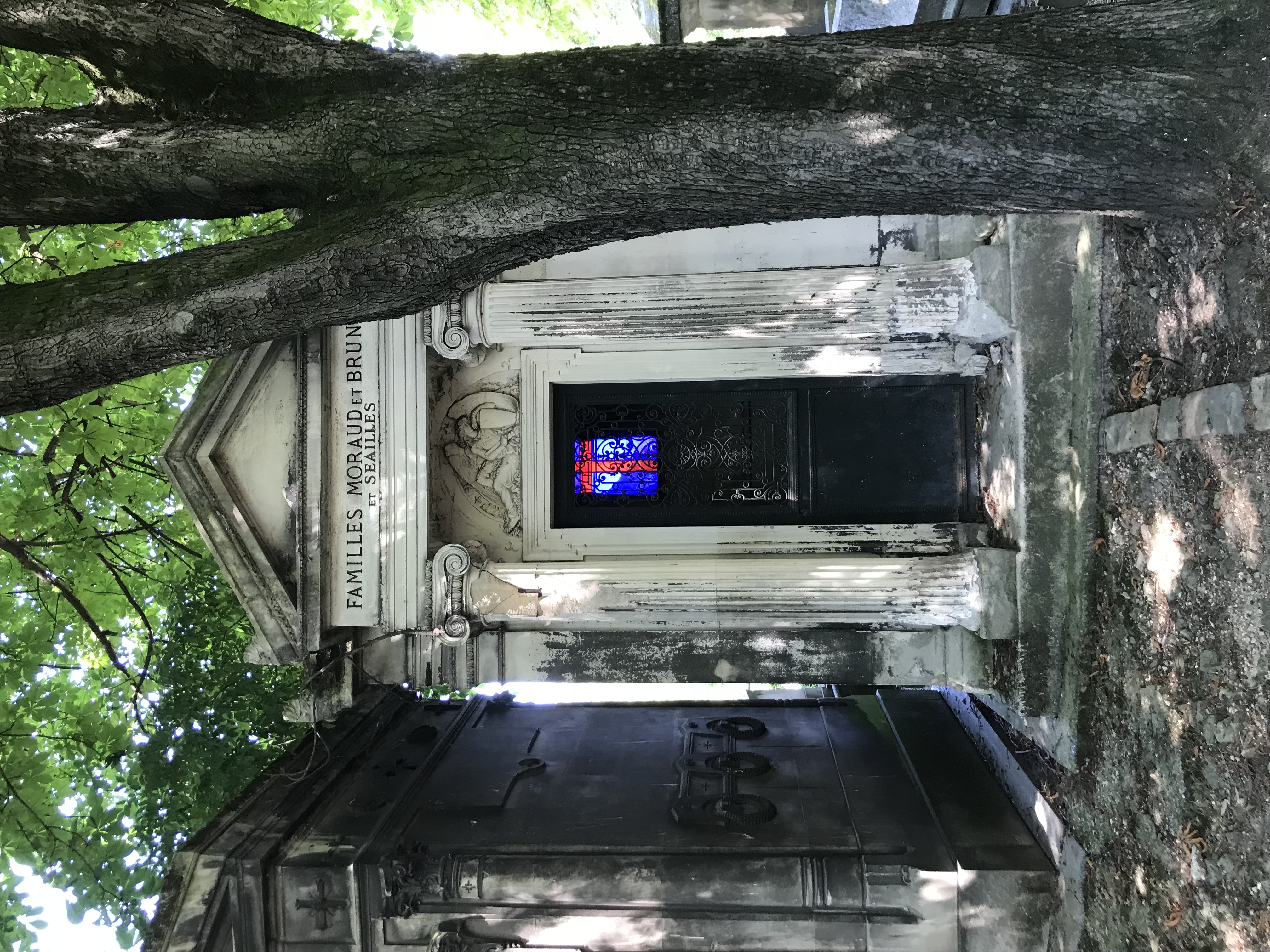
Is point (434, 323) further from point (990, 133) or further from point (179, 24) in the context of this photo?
point (990, 133)

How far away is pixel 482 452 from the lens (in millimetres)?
7488

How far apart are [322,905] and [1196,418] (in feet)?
22.6

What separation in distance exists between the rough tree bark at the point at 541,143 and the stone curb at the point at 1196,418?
1.01 metres

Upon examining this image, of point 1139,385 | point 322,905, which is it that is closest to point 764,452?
point 1139,385

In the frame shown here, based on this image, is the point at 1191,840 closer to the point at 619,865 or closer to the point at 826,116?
the point at 619,865

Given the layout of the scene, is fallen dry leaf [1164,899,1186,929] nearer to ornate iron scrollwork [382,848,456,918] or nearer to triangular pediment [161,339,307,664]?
ornate iron scrollwork [382,848,456,918]

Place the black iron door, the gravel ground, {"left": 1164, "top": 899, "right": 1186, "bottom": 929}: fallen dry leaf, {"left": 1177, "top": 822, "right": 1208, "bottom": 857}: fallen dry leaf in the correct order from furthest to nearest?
1. the black iron door
2. {"left": 1164, "top": 899, "right": 1186, "bottom": 929}: fallen dry leaf
3. {"left": 1177, "top": 822, "right": 1208, "bottom": 857}: fallen dry leaf
4. the gravel ground

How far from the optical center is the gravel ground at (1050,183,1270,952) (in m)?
4.44

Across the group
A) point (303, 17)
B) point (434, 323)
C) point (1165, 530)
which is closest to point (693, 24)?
point (303, 17)

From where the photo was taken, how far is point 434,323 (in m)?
6.92

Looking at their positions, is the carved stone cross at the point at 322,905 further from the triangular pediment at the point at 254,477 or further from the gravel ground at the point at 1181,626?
the gravel ground at the point at 1181,626

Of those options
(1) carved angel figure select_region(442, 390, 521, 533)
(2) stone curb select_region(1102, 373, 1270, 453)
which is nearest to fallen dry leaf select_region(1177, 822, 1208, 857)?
(2) stone curb select_region(1102, 373, 1270, 453)

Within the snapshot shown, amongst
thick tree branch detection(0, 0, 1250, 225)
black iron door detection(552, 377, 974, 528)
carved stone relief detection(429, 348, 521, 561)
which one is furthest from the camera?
carved stone relief detection(429, 348, 521, 561)

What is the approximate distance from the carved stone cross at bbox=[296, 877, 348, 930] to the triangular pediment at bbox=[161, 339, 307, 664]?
1.77m
